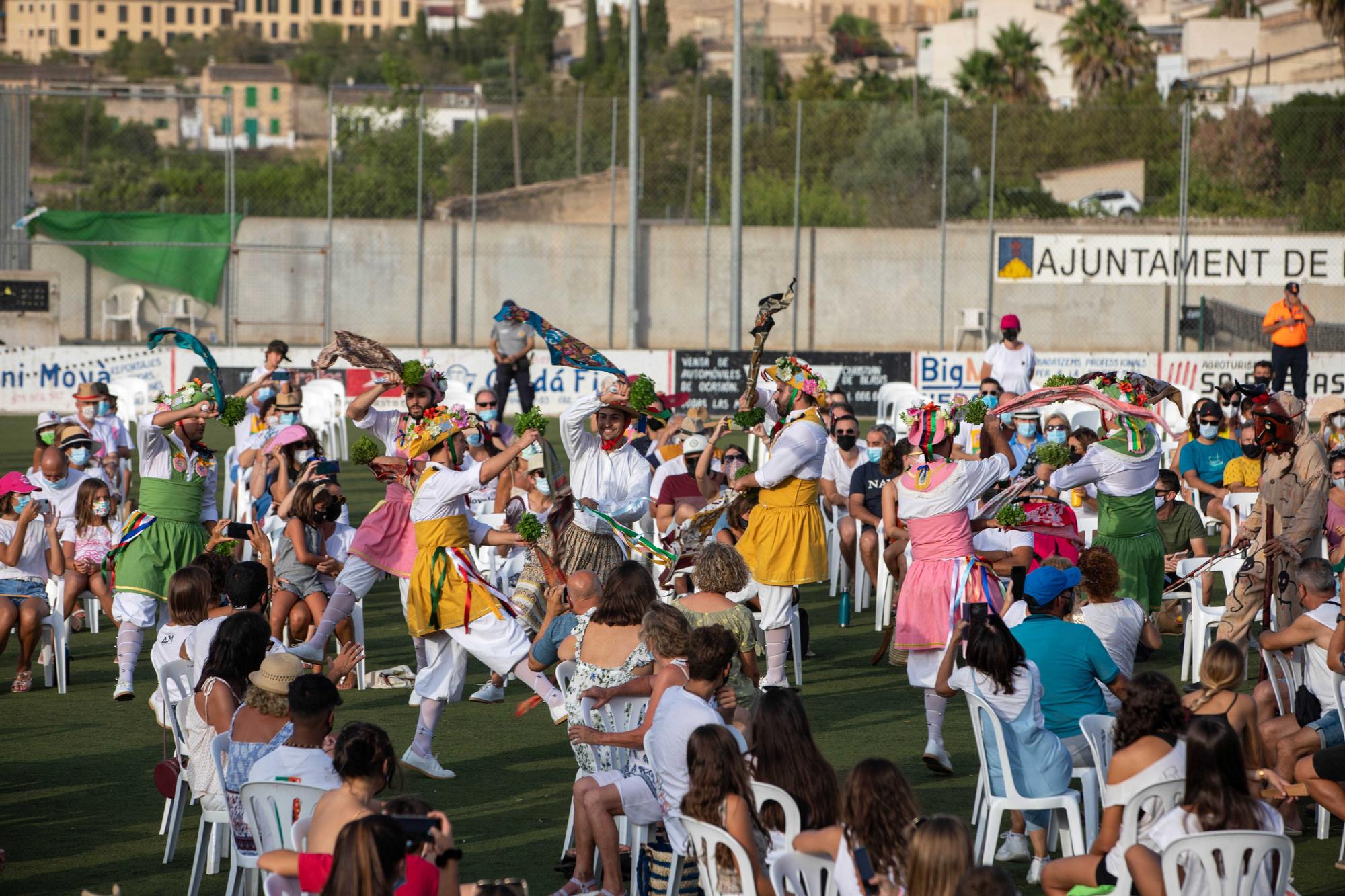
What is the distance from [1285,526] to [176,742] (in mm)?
5697

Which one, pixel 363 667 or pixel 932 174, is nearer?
pixel 363 667

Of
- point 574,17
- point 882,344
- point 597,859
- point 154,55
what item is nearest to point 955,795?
point 597,859

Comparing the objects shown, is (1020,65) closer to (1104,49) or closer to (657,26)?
(1104,49)

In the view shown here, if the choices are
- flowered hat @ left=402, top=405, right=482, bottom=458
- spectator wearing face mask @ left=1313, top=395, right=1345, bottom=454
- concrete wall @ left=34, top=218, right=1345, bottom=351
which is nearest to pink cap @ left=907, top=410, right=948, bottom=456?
→ flowered hat @ left=402, top=405, right=482, bottom=458

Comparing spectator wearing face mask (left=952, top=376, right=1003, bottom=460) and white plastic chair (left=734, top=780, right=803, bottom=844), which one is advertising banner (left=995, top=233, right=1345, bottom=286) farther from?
white plastic chair (left=734, top=780, right=803, bottom=844)

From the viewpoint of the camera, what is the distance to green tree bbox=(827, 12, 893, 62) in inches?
4035

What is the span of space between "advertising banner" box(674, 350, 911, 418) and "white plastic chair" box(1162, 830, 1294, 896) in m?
18.4

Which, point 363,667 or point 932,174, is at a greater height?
point 932,174

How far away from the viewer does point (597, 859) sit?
20.4ft

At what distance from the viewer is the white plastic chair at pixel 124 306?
33.6m

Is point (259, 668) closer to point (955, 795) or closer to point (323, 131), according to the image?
point (955, 795)

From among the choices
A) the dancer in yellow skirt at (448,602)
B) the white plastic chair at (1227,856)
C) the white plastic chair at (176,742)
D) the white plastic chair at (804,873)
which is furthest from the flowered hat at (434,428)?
the white plastic chair at (1227,856)

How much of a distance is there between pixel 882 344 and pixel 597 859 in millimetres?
29146

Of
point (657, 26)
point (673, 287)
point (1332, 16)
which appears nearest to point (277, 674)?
point (673, 287)
